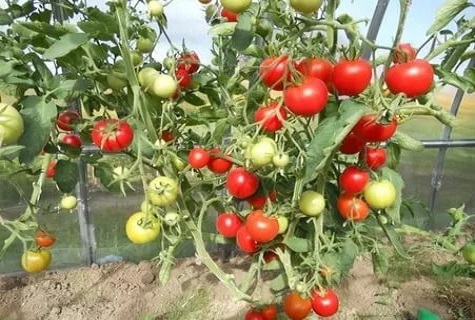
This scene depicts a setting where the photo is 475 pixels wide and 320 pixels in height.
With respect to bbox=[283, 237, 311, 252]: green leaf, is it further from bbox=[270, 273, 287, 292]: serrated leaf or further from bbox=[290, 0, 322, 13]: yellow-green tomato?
bbox=[290, 0, 322, 13]: yellow-green tomato

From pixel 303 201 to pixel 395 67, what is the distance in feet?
1.01

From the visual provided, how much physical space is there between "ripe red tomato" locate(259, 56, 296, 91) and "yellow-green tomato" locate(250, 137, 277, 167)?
9 centimetres

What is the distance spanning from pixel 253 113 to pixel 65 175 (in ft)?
1.40

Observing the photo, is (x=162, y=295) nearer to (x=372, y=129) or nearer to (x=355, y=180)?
(x=355, y=180)

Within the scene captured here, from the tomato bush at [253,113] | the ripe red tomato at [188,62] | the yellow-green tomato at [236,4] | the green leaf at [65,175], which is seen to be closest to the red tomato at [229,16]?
the tomato bush at [253,113]

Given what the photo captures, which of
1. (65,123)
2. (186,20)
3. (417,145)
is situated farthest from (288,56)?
(186,20)

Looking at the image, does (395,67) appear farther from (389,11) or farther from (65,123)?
(389,11)

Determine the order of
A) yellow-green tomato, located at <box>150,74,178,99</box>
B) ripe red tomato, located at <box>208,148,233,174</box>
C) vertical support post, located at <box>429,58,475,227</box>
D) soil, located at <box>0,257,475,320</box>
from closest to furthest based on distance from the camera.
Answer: yellow-green tomato, located at <box>150,74,178,99</box>
ripe red tomato, located at <box>208,148,233,174</box>
soil, located at <box>0,257,475,320</box>
vertical support post, located at <box>429,58,475,227</box>

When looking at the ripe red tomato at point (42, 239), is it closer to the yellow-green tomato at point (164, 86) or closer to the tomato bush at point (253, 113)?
the tomato bush at point (253, 113)

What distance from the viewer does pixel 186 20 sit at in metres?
2.18

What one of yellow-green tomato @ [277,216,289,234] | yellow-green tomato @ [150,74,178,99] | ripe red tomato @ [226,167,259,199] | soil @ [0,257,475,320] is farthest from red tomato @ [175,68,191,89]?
soil @ [0,257,475,320]

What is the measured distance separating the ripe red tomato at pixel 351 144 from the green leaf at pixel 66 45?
1.52 feet

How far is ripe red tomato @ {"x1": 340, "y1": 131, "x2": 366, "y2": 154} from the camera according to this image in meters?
0.79

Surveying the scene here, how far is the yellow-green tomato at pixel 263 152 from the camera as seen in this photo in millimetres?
762
